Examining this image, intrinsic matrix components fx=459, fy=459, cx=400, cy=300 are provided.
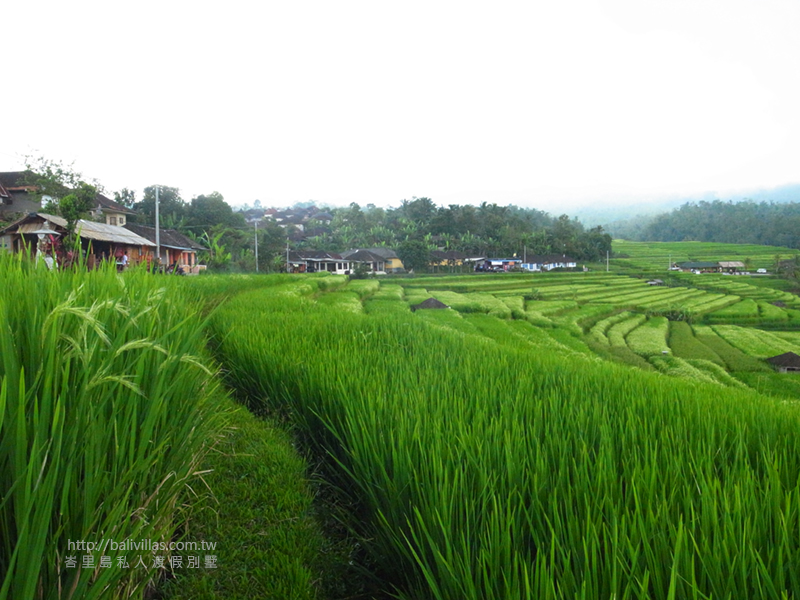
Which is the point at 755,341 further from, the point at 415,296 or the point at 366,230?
the point at 366,230

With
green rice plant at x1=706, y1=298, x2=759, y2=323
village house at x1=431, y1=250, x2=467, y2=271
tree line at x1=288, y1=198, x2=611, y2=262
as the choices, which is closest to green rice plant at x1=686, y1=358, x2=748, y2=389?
green rice plant at x1=706, y1=298, x2=759, y2=323

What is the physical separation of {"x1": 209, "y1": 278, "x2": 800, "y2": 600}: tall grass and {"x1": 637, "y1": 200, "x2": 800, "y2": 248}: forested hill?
1601 inches

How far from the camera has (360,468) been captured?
1686 mm

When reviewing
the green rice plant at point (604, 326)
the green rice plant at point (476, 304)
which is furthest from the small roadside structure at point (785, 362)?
the green rice plant at point (476, 304)

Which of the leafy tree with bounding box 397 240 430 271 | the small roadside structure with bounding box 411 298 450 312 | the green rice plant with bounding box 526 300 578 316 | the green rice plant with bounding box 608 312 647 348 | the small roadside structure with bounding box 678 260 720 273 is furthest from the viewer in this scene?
the small roadside structure with bounding box 678 260 720 273

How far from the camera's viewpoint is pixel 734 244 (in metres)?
38.8

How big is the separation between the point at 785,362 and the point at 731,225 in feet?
97.3

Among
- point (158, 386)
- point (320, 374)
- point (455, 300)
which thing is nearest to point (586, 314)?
point (455, 300)

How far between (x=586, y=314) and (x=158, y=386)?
22689 millimetres

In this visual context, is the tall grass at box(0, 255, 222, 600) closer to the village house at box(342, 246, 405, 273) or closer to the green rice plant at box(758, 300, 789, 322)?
the green rice plant at box(758, 300, 789, 322)

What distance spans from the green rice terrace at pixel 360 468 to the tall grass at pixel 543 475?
1cm

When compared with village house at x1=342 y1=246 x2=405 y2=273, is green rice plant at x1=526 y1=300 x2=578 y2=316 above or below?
below

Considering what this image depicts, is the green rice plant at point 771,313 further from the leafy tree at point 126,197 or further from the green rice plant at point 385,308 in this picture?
the leafy tree at point 126,197

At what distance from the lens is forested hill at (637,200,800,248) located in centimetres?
3378
